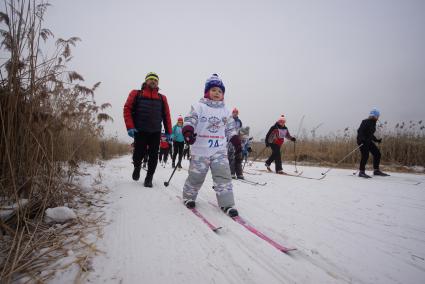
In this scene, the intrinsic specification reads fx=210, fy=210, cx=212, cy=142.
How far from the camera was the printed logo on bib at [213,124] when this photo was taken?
2893 millimetres

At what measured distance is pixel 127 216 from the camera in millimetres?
2287

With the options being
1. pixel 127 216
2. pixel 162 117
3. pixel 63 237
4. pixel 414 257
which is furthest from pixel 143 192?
pixel 414 257

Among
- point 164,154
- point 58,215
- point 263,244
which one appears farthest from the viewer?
point 164,154

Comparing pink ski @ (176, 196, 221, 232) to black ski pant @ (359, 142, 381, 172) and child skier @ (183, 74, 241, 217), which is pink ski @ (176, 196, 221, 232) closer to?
child skier @ (183, 74, 241, 217)

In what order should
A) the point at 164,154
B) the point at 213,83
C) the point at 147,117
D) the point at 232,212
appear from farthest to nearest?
the point at 164,154
the point at 147,117
the point at 213,83
the point at 232,212

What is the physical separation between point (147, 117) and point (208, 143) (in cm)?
162

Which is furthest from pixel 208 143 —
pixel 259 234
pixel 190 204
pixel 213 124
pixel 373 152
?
pixel 373 152

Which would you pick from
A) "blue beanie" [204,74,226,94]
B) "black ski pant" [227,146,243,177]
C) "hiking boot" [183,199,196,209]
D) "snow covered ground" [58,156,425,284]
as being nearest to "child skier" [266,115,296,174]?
"black ski pant" [227,146,243,177]

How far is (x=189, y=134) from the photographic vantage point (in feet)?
8.77

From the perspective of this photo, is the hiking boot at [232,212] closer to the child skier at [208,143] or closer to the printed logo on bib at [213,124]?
the child skier at [208,143]

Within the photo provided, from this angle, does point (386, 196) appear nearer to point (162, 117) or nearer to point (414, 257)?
point (414, 257)

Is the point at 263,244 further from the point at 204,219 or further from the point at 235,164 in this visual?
the point at 235,164

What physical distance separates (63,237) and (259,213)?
2.02 metres

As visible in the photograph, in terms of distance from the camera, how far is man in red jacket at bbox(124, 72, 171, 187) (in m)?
3.88
